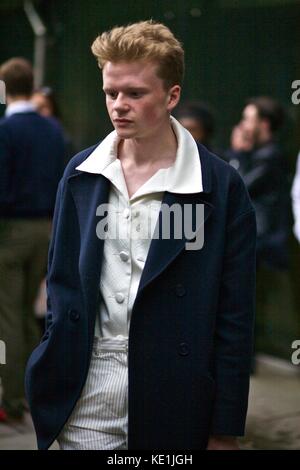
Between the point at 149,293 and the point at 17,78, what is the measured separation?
3.69 metres

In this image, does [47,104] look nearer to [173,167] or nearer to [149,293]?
[173,167]

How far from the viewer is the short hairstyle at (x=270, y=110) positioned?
696 centimetres

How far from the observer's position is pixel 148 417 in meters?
2.92

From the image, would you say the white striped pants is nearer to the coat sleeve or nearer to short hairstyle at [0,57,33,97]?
the coat sleeve

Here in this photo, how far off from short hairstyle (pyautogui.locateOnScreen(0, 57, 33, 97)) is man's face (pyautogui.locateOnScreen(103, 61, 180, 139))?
11.3ft

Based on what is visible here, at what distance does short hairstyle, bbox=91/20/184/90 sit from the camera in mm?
2816

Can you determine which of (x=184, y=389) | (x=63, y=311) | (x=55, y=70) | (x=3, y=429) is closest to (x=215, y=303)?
(x=184, y=389)

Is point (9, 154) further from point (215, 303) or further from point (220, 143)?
point (215, 303)

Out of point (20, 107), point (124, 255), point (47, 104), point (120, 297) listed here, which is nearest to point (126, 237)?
point (124, 255)

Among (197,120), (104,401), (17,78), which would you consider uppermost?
(17,78)

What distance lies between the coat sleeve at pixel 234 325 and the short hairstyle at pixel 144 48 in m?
0.47

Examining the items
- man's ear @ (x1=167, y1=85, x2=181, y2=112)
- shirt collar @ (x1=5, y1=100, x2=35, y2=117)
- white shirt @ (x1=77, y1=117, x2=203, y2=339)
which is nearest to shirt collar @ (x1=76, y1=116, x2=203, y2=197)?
white shirt @ (x1=77, y1=117, x2=203, y2=339)

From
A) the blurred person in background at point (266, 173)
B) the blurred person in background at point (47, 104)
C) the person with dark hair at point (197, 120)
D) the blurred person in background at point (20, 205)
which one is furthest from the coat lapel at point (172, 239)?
the blurred person in background at point (47, 104)

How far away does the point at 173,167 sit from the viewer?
2963 mm
